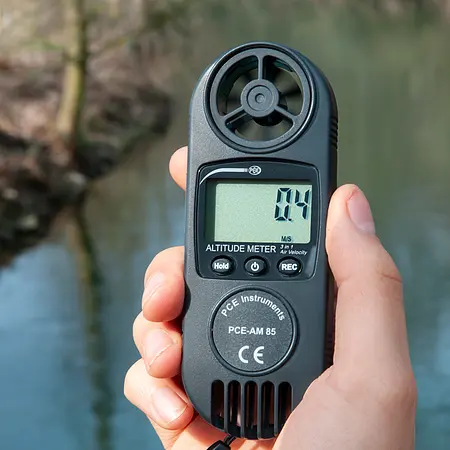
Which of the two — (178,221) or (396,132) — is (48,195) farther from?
(396,132)

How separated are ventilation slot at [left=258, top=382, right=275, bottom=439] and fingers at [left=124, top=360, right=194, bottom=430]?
0.16 metres

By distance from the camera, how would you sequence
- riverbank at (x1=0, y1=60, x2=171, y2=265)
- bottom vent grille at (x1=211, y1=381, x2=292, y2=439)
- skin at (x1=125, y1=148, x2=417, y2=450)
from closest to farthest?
skin at (x1=125, y1=148, x2=417, y2=450), bottom vent grille at (x1=211, y1=381, x2=292, y2=439), riverbank at (x1=0, y1=60, x2=171, y2=265)

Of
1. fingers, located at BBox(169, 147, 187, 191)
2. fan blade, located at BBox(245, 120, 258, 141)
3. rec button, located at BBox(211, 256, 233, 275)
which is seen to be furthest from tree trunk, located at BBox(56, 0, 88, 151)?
rec button, located at BBox(211, 256, 233, 275)

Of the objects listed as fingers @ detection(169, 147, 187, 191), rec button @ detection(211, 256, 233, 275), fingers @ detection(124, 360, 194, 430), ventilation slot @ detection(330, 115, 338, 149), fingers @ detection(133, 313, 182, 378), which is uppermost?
ventilation slot @ detection(330, 115, 338, 149)

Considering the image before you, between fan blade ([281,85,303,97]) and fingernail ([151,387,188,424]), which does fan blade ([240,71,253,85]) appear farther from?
fingernail ([151,387,188,424])

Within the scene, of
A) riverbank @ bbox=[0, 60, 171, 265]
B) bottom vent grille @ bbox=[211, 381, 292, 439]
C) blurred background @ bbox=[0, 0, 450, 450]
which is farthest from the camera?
riverbank @ bbox=[0, 60, 171, 265]

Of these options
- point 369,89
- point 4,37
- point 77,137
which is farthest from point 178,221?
point 369,89

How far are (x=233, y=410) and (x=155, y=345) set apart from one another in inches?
7.4

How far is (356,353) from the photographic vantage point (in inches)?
55.9

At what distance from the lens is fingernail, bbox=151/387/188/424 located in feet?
5.24

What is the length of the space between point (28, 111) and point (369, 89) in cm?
389

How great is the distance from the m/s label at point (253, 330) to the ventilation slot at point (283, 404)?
0.05m

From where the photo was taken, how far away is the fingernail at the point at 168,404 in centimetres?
160

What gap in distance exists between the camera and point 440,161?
769 centimetres
